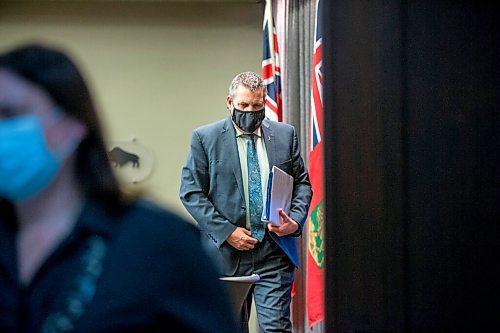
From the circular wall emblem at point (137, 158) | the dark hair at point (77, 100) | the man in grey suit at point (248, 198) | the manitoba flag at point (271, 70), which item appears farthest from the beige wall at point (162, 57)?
the dark hair at point (77, 100)

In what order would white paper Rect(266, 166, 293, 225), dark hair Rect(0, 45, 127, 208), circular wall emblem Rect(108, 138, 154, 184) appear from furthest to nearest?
1. circular wall emblem Rect(108, 138, 154, 184)
2. white paper Rect(266, 166, 293, 225)
3. dark hair Rect(0, 45, 127, 208)

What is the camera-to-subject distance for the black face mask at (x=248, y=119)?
348cm

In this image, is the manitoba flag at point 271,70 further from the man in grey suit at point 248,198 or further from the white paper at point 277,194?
the white paper at point 277,194

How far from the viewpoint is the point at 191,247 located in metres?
1.15

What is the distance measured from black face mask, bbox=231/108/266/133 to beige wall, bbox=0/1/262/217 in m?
2.38

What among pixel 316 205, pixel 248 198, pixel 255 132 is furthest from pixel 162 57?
pixel 248 198

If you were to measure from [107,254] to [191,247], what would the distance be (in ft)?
0.38

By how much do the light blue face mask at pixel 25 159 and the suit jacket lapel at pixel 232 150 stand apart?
90.2 inches

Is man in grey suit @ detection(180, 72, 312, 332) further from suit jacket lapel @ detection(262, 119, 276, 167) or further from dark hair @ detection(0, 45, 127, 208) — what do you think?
dark hair @ detection(0, 45, 127, 208)

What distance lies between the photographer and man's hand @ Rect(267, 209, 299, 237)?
3.37 m

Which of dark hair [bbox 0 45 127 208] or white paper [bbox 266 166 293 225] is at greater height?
dark hair [bbox 0 45 127 208]

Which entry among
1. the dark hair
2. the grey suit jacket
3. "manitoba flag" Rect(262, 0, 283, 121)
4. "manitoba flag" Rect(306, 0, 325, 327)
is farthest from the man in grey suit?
the dark hair

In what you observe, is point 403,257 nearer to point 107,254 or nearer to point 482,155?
point 482,155

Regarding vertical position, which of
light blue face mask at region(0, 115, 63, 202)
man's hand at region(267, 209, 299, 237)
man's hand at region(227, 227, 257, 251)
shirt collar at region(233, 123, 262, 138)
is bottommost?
man's hand at region(227, 227, 257, 251)
